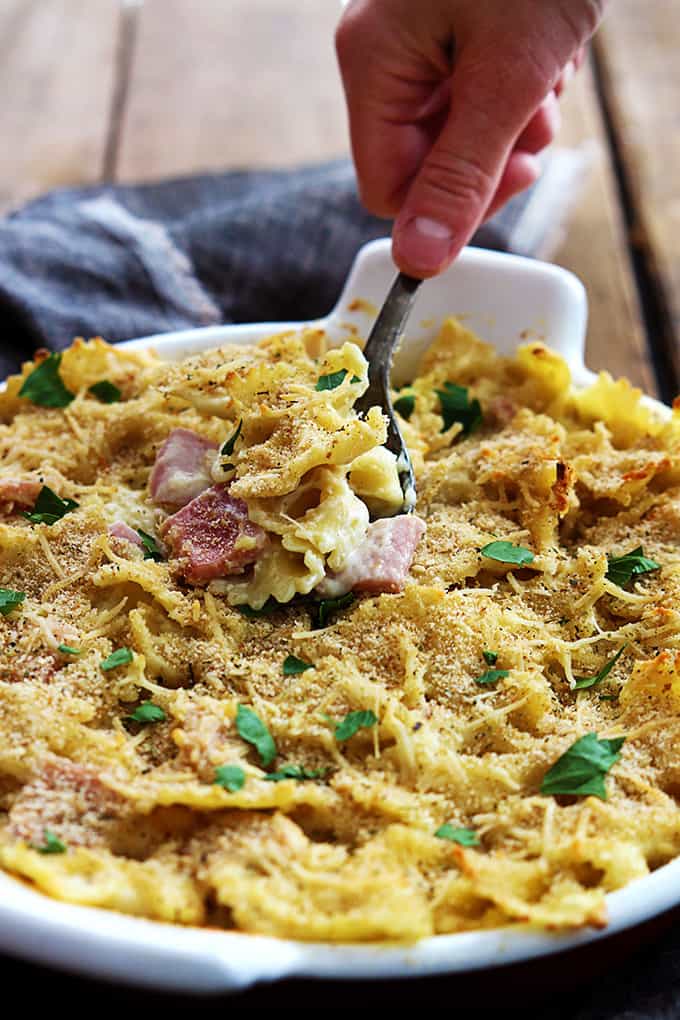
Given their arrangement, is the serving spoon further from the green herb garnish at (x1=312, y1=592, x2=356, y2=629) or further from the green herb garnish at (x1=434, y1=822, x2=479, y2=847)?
the green herb garnish at (x1=434, y1=822, x2=479, y2=847)

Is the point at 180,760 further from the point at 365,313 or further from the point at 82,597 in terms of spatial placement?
the point at 365,313

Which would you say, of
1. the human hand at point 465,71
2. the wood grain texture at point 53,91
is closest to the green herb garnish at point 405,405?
the human hand at point 465,71

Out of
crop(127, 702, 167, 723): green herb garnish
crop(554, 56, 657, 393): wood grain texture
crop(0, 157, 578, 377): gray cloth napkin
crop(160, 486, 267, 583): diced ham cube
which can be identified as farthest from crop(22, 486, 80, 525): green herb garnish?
crop(554, 56, 657, 393): wood grain texture

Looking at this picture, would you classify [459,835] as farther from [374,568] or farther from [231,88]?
[231,88]

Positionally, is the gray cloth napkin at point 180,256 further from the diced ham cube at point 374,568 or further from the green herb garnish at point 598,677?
the green herb garnish at point 598,677

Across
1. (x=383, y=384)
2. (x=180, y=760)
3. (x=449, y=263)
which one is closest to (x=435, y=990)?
(x=180, y=760)

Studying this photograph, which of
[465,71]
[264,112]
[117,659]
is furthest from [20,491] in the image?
[264,112]
